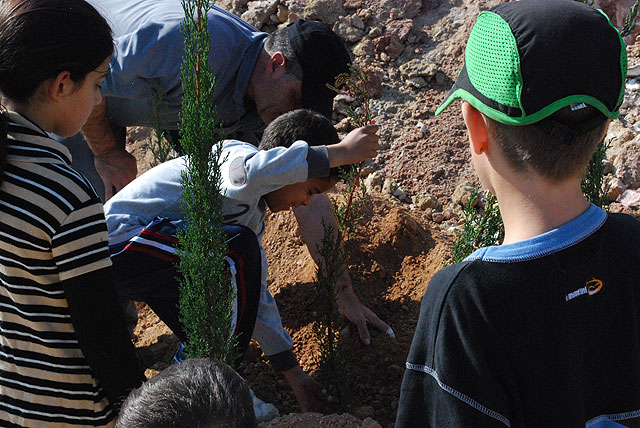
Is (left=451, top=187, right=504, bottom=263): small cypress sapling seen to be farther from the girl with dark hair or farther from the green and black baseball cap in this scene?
the girl with dark hair

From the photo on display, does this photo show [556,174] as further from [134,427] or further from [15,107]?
[15,107]

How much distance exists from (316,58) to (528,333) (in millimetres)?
2619

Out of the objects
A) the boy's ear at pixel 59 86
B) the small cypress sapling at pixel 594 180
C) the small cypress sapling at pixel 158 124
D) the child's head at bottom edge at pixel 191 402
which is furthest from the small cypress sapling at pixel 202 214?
the small cypress sapling at pixel 594 180

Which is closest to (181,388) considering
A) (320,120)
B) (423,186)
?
(320,120)

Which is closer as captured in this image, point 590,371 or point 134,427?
point 134,427

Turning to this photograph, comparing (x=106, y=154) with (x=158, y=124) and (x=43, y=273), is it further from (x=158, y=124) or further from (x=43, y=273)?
(x=43, y=273)

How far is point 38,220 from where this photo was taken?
1.89 m

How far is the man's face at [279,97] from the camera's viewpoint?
3705 mm

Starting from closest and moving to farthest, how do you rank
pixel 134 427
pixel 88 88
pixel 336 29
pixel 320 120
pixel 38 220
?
1. pixel 134 427
2. pixel 38 220
3. pixel 88 88
4. pixel 320 120
5. pixel 336 29

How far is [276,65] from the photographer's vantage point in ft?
12.2

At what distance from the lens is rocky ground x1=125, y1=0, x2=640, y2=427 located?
3.56m

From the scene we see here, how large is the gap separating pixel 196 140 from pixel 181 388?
4.10 feet

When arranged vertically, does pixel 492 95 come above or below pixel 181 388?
above

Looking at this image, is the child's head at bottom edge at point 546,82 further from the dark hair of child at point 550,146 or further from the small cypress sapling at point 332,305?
the small cypress sapling at point 332,305
